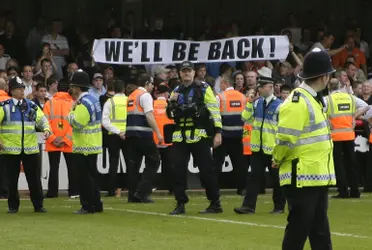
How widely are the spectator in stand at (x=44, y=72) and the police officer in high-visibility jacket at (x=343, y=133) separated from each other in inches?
254

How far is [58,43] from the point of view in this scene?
25797mm

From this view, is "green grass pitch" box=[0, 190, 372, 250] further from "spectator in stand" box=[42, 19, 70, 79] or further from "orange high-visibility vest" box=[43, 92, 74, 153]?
"spectator in stand" box=[42, 19, 70, 79]

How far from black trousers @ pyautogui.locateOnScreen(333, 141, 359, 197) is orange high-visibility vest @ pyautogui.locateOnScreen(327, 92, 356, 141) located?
0.17m

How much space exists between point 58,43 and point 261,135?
989 cm

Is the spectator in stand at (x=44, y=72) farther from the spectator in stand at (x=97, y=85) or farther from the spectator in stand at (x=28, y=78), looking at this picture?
the spectator in stand at (x=97, y=85)

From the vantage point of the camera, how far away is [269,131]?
17.0 meters

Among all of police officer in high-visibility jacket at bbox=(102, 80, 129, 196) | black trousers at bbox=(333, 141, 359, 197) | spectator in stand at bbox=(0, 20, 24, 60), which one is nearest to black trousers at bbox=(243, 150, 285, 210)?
black trousers at bbox=(333, 141, 359, 197)

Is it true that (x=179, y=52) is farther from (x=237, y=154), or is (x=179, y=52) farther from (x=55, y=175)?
(x=55, y=175)

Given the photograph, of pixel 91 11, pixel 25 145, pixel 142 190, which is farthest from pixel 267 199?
pixel 91 11

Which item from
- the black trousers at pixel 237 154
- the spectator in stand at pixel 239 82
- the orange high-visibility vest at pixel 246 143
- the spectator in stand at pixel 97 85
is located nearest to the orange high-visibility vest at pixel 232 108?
the black trousers at pixel 237 154

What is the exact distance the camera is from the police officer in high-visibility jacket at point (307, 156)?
1023 centimetres

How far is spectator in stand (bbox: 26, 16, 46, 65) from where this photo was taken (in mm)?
26031

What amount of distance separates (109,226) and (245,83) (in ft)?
30.4

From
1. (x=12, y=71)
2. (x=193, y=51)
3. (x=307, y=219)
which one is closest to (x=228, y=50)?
(x=193, y=51)
